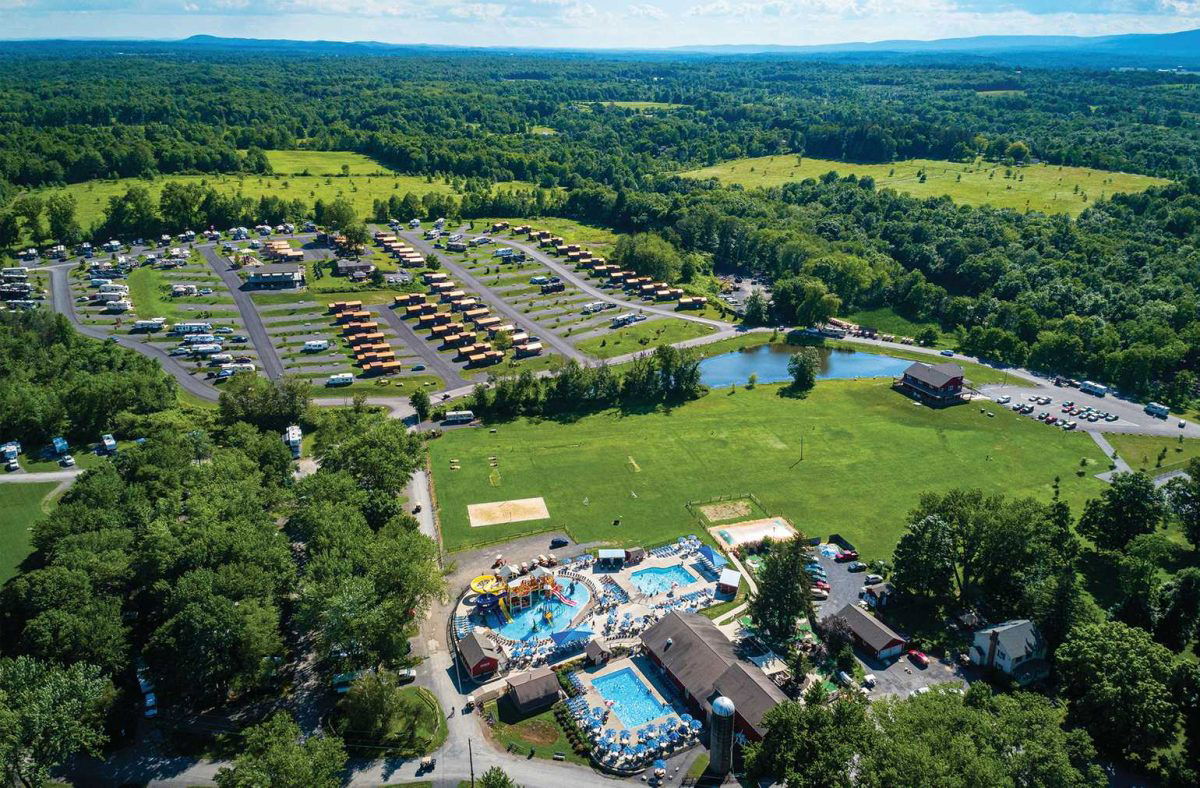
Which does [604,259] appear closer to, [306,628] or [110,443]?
[110,443]

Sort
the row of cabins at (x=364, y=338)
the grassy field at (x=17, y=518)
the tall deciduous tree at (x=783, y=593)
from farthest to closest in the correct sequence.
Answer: the row of cabins at (x=364, y=338)
the grassy field at (x=17, y=518)
the tall deciduous tree at (x=783, y=593)

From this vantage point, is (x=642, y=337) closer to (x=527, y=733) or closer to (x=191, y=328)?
(x=191, y=328)

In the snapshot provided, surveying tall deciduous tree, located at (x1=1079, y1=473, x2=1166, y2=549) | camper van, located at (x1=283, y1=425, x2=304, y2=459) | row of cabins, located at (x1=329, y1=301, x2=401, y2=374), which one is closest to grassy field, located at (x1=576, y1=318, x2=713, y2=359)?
row of cabins, located at (x1=329, y1=301, x2=401, y2=374)

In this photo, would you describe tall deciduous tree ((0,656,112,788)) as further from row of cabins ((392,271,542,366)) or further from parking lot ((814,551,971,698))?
row of cabins ((392,271,542,366))

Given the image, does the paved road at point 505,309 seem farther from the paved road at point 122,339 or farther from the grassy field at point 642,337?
the paved road at point 122,339

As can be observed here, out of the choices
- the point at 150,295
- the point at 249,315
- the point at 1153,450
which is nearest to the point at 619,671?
the point at 1153,450

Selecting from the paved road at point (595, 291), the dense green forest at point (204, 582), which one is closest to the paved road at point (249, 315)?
the dense green forest at point (204, 582)

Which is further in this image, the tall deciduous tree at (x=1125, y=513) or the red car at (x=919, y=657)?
the tall deciduous tree at (x=1125, y=513)

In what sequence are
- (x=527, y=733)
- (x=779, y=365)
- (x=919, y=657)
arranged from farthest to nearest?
(x=779, y=365)
(x=919, y=657)
(x=527, y=733)
